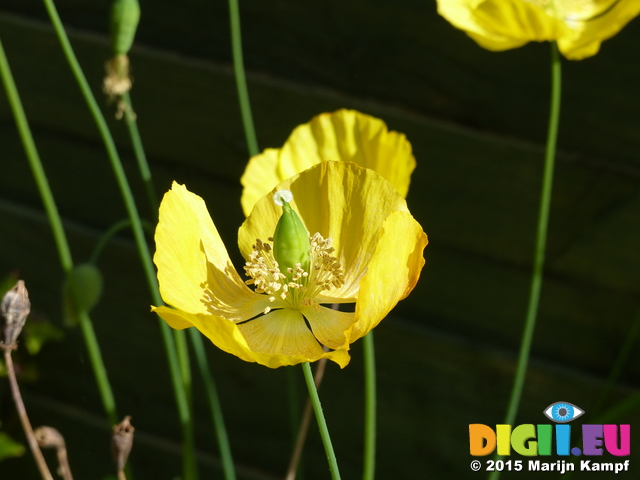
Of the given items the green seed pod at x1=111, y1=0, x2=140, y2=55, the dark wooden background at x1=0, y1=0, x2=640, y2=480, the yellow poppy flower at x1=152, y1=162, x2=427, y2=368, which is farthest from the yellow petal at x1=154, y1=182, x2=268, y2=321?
the dark wooden background at x1=0, y1=0, x2=640, y2=480

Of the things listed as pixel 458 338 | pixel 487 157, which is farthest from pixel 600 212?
pixel 458 338

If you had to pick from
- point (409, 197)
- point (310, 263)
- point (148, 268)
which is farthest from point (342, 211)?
point (409, 197)

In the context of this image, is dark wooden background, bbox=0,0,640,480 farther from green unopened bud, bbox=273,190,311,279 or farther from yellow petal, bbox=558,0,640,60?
green unopened bud, bbox=273,190,311,279

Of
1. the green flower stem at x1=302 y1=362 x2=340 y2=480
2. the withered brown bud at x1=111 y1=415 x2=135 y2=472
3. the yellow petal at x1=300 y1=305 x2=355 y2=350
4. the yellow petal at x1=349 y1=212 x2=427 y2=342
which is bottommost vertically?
the withered brown bud at x1=111 y1=415 x2=135 y2=472

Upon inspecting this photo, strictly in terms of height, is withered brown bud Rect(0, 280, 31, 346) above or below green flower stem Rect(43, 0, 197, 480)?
below

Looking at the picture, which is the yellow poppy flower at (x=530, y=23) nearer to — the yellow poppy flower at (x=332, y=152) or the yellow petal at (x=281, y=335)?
the yellow poppy flower at (x=332, y=152)
